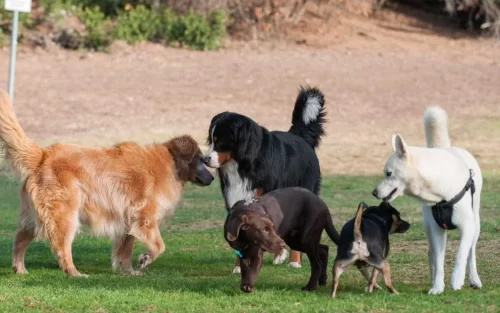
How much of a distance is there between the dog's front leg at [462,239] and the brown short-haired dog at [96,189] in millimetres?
2947

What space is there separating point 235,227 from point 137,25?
2214 cm

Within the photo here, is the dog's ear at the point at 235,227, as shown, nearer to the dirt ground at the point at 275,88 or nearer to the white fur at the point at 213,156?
the white fur at the point at 213,156

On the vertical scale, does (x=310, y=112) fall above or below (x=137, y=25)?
above

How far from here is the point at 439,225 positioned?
8648mm

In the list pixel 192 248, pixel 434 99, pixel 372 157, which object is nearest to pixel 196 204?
pixel 192 248

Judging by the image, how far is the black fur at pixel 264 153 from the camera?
9.95m

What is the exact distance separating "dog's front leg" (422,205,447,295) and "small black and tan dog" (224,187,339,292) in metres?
0.84

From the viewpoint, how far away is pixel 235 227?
27.0 feet

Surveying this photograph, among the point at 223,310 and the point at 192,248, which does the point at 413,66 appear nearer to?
the point at 192,248

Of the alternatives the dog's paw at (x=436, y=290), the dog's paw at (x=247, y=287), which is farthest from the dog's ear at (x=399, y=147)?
the dog's paw at (x=247, y=287)

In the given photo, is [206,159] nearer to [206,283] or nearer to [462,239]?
[206,283]

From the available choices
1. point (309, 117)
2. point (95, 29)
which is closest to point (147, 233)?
point (309, 117)

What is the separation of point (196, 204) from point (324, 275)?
7793mm

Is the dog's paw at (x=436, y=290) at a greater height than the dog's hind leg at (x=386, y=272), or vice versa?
the dog's hind leg at (x=386, y=272)
